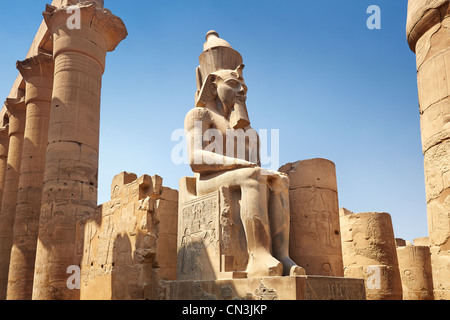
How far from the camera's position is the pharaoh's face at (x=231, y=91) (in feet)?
16.8

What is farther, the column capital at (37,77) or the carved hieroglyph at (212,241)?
the column capital at (37,77)

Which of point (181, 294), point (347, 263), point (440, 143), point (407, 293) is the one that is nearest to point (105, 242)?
point (181, 294)

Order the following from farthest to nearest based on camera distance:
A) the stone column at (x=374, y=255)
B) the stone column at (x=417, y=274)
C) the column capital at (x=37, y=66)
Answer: the column capital at (x=37, y=66) < the stone column at (x=417, y=274) < the stone column at (x=374, y=255)

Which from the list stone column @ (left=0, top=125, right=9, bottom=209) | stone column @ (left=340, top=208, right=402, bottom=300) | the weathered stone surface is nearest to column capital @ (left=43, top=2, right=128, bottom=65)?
the weathered stone surface

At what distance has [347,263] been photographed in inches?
376

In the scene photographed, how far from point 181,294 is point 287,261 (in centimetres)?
115

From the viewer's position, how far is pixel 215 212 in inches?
176

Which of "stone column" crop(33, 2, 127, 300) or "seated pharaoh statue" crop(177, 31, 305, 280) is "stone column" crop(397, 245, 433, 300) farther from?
"stone column" crop(33, 2, 127, 300)

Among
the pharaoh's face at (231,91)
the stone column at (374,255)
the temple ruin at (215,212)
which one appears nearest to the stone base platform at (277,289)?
the temple ruin at (215,212)

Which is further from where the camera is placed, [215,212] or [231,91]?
[231,91]

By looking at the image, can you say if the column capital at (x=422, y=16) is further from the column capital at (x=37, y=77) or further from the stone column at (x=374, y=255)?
the column capital at (x=37, y=77)

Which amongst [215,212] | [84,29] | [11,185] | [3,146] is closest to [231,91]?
[215,212]

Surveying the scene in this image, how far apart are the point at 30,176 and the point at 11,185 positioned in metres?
2.19

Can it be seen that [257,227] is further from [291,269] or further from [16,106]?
[16,106]
